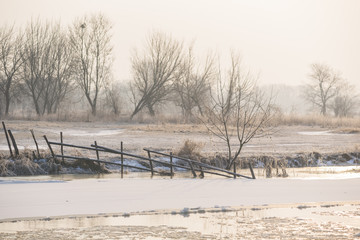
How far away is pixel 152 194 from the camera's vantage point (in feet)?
48.1

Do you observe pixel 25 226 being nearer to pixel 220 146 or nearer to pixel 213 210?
pixel 213 210

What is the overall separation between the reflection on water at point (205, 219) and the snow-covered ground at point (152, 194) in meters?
0.57

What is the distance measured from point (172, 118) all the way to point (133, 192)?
3347 cm

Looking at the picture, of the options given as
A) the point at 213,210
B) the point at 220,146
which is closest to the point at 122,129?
the point at 220,146

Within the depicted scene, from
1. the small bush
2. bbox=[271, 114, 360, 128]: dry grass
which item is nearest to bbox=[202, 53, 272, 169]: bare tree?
the small bush

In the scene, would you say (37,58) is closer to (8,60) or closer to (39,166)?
(8,60)

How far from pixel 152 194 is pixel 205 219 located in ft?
10.7

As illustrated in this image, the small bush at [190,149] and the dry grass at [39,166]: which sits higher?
the small bush at [190,149]

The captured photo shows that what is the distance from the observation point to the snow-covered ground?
1277cm

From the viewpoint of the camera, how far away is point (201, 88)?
173 feet

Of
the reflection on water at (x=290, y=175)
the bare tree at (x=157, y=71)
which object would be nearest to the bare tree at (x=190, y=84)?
the bare tree at (x=157, y=71)

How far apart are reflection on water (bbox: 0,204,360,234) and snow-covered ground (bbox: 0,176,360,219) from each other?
22.5 inches

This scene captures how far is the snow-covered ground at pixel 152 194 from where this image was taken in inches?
503

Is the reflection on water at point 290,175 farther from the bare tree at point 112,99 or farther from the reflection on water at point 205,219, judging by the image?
the bare tree at point 112,99
